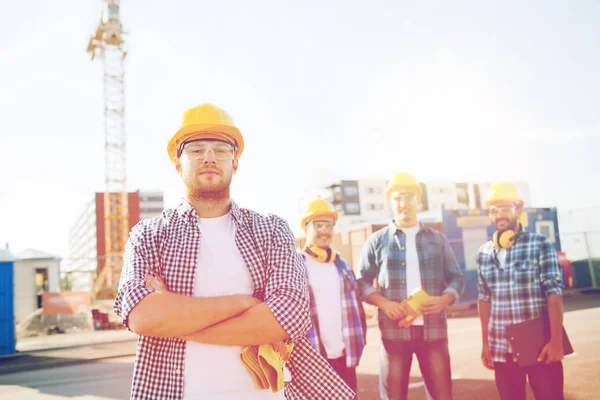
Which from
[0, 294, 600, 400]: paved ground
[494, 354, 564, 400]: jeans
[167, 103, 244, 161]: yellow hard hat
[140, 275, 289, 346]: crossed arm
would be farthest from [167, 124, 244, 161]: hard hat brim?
[0, 294, 600, 400]: paved ground

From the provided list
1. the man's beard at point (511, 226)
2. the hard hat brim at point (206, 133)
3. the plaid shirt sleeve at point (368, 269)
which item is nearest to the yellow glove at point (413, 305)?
the plaid shirt sleeve at point (368, 269)

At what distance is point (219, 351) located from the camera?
1.84 metres

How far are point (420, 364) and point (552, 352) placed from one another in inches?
37.5

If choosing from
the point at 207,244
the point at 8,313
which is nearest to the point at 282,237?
the point at 207,244

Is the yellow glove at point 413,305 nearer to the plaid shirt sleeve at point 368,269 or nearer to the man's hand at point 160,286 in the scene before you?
the plaid shirt sleeve at point 368,269

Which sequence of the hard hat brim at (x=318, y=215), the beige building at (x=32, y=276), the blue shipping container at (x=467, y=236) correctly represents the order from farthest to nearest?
the beige building at (x=32, y=276)
the blue shipping container at (x=467, y=236)
the hard hat brim at (x=318, y=215)

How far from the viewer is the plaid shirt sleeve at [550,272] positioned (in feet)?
11.2

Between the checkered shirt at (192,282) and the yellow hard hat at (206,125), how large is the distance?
30 cm

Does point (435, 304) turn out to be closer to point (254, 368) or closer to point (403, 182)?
point (403, 182)

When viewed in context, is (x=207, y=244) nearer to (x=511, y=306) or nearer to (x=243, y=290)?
(x=243, y=290)

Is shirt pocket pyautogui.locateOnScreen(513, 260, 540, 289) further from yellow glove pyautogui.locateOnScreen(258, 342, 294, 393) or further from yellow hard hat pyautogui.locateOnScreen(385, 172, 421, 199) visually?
yellow glove pyautogui.locateOnScreen(258, 342, 294, 393)

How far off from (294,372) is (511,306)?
2.17 metres

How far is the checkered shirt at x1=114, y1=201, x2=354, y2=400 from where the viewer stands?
181 cm

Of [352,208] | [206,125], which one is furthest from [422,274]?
[352,208]
